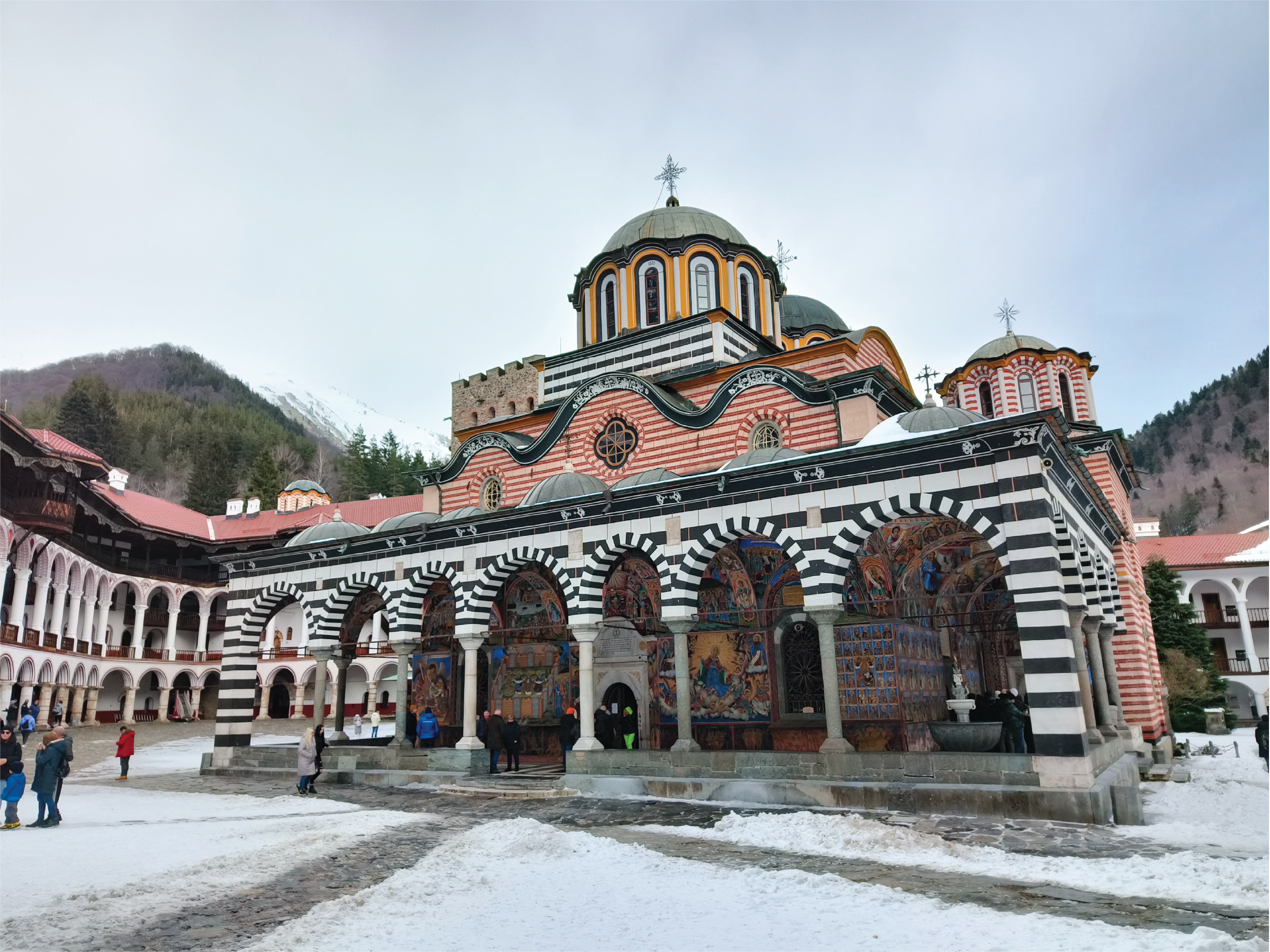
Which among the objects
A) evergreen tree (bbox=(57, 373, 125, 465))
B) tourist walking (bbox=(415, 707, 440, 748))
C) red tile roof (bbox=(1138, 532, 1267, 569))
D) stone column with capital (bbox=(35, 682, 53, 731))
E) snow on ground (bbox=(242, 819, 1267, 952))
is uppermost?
evergreen tree (bbox=(57, 373, 125, 465))

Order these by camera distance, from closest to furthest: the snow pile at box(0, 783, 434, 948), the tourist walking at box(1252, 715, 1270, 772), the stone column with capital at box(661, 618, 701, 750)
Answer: the snow pile at box(0, 783, 434, 948) → the stone column with capital at box(661, 618, 701, 750) → the tourist walking at box(1252, 715, 1270, 772)

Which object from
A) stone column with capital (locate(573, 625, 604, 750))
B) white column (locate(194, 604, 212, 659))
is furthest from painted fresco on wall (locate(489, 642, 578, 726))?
white column (locate(194, 604, 212, 659))

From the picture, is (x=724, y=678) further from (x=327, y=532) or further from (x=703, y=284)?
(x=703, y=284)

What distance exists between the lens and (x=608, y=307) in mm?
22016

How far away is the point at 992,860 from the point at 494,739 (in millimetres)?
8747

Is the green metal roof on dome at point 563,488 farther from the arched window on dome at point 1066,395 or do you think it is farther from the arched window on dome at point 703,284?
the arched window on dome at point 1066,395

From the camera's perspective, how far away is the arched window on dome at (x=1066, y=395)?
22.3 m

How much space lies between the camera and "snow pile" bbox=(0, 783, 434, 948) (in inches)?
235

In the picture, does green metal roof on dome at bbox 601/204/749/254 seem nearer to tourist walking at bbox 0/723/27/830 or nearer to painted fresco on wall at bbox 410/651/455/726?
painted fresco on wall at bbox 410/651/455/726

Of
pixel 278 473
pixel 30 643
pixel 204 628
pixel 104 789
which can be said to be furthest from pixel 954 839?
pixel 278 473

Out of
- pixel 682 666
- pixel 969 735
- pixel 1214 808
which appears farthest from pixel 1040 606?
pixel 682 666

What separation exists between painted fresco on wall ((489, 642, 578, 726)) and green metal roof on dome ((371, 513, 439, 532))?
3042 millimetres

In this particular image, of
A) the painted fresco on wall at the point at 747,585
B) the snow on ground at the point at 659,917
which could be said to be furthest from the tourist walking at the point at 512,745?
the snow on ground at the point at 659,917

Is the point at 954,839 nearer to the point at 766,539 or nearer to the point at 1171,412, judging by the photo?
the point at 766,539
